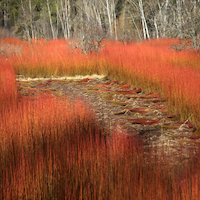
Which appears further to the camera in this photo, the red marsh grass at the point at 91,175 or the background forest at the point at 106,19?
the background forest at the point at 106,19

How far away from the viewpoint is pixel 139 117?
372cm

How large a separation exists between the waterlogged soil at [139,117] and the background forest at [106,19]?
3.14 meters

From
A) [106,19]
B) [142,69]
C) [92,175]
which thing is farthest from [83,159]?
[106,19]

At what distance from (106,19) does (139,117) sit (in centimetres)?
2208

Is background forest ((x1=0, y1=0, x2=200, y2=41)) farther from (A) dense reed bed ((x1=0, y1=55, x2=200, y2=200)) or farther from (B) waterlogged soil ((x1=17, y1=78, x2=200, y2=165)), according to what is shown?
(A) dense reed bed ((x1=0, y1=55, x2=200, y2=200))

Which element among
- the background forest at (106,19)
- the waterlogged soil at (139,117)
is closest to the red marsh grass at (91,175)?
the waterlogged soil at (139,117)

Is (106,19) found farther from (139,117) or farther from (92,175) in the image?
(92,175)

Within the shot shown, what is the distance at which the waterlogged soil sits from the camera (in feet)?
8.53

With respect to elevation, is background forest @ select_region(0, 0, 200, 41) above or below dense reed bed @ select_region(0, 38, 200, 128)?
above

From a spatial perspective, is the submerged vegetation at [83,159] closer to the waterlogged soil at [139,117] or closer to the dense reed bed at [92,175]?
Answer: the dense reed bed at [92,175]

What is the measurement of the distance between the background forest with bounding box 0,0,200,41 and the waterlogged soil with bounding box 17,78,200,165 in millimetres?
3141

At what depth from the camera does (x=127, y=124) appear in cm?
A: 346

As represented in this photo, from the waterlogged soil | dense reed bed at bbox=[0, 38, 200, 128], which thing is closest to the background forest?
dense reed bed at bbox=[0, 38, 200, 128]

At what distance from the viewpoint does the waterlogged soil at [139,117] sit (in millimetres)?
2601
